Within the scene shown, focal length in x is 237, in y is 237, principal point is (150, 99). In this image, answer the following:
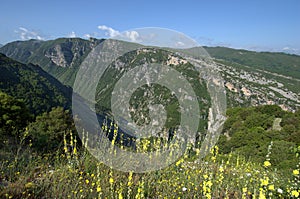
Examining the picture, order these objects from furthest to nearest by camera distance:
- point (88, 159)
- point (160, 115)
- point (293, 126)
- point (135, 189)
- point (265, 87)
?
1. point (265, 87)
2. point (293, 126)
3. point (160, 115)
4. point (88, 159)
5. point (135, 189)

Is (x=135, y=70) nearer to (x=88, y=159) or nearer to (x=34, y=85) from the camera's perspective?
(x=88, y=159)

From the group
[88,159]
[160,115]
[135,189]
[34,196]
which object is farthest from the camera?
[160,115]

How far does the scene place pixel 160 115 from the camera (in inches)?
Result: 181

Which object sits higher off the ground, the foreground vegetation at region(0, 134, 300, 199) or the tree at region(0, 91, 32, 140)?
the foreground vegetation at region(0, 134, 300, 199)

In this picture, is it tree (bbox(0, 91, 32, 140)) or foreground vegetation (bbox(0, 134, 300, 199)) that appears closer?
foreground vegetation (bbox(0, 134, 300, 199))

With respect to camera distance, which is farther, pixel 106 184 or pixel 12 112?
pixel 12 112

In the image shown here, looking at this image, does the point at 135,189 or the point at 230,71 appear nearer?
the point at 135,189

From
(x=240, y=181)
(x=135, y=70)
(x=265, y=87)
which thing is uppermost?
(x=135, y=70)

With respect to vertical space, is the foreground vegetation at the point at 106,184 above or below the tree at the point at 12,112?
above

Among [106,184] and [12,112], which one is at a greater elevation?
[106,184]

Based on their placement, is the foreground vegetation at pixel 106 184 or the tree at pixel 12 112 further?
the tree at pixel 12 112

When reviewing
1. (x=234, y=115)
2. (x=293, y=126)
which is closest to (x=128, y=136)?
(x=293, y=126)

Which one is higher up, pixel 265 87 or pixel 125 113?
pixel 125 113

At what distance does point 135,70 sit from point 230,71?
19574 centimetres
